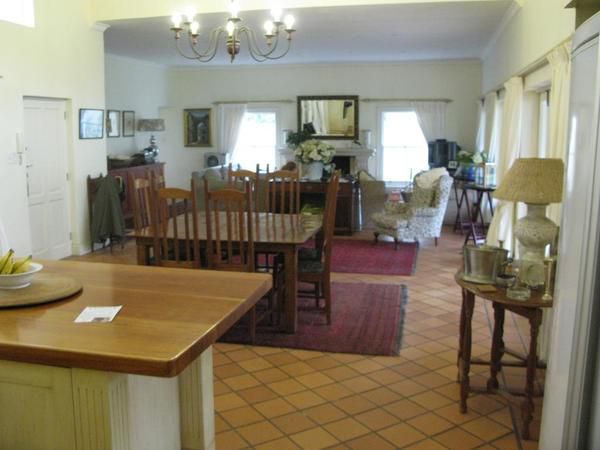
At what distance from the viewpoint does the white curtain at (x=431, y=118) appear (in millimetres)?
10242

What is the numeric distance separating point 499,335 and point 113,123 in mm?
7611

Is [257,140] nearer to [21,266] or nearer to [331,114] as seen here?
[331,114]

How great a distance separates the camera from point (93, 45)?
676 centimetres

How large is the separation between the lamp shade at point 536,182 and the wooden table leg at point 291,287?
4.99 feet

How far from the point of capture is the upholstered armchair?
7.17m

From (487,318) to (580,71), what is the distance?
3296 millimetres

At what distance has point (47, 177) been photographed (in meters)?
6.28

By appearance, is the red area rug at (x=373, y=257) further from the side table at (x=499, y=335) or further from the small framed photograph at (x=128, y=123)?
the small framed photograph at (x=128, y=123)

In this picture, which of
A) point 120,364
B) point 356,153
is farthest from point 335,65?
point 120,364

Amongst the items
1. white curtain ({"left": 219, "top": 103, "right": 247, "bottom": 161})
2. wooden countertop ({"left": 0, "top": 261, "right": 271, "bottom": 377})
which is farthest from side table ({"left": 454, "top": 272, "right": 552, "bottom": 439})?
white curtain ({"left": 219, "top": 103, "right": 247, "bottom": 161})

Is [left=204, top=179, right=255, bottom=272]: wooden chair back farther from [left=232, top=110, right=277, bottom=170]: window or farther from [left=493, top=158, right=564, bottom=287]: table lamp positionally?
[left=232, top=110, right=277, bottom=170]: window

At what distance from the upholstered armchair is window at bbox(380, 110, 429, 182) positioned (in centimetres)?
313

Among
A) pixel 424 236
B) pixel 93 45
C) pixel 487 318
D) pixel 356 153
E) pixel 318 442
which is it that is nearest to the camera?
pixel 318 442

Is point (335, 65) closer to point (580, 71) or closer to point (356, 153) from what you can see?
point (356, 153)
